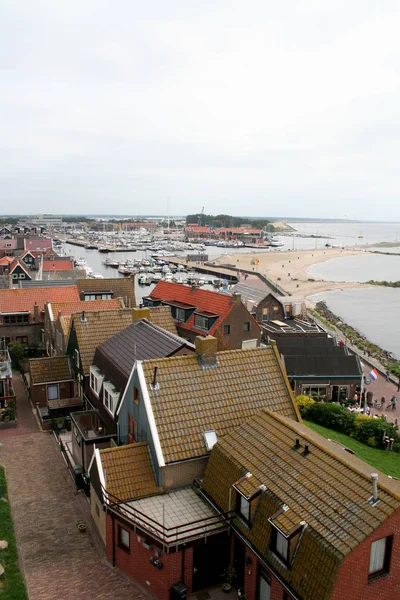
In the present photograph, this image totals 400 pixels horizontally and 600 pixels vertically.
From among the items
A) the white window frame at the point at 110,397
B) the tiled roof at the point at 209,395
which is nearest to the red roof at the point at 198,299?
the white window frame at the point at 110,397

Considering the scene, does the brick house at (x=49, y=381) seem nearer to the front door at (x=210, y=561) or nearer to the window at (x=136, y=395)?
the window at (x=136, y=395)

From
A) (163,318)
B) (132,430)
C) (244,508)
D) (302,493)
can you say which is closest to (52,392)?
(163,318)

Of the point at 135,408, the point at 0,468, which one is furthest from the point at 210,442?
the point at 0,468

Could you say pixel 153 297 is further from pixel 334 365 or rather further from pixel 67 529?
pixel 67 529

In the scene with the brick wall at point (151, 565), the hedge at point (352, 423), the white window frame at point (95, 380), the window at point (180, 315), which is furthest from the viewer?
the window at point (180, 315)

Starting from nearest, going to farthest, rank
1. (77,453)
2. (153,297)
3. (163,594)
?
(163,594) → (77,453) → (153,297)

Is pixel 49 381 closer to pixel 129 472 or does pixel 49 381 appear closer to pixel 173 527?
pixel 129 472
